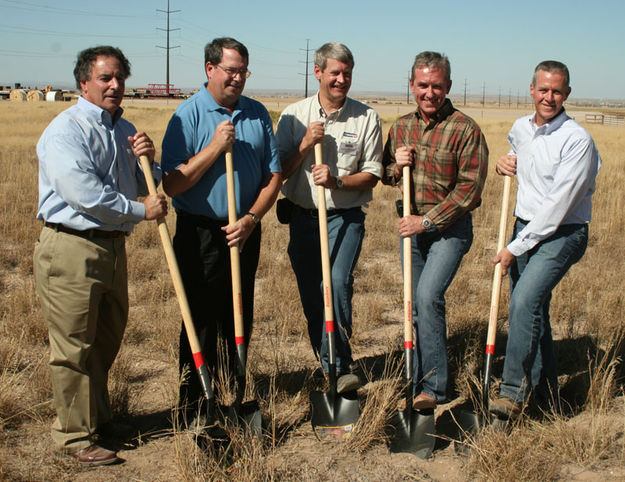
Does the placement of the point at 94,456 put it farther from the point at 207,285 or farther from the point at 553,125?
the point at 553,125

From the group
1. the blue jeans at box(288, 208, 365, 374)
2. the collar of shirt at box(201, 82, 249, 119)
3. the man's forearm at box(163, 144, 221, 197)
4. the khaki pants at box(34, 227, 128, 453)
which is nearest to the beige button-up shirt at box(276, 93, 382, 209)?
the blue jeans at box(288, 208, 365, 374)

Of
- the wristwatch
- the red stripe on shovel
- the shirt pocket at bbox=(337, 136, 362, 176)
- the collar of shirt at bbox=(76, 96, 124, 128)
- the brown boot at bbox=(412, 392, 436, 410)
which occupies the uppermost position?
the collar of shirt at bbox=(76, 96, 124, 128)

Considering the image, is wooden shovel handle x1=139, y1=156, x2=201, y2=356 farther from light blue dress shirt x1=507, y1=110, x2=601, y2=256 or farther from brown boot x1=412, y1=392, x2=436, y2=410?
light blue dress shirt x1=507, y1=110, x2=601, y2=256

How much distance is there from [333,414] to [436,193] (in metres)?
1.70

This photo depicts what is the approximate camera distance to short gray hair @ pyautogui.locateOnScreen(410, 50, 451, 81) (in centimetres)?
405

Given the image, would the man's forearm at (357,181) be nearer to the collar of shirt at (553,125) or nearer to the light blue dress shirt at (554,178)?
the light blue dress shirt at (554,178)

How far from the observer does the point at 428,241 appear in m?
4.38

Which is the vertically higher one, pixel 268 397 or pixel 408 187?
pixel 408 187

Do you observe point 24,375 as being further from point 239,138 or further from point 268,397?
point 239,138

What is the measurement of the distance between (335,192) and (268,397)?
1647mm

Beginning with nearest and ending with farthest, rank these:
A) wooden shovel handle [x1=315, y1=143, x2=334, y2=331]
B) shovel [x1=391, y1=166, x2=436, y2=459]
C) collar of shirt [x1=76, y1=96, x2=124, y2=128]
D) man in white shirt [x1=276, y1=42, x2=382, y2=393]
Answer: collar of shirt [x1=76, y1=96, x2=124, y2=128], shovel [x1=391, y1=166, x2=436, y2=459], wooden shovel handle [x1=315, y1=143, x2=334, y2=331], man in white shirt [x1=276, y1=42, x2=382, y2=393]

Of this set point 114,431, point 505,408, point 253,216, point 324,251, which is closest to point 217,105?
point 253,216

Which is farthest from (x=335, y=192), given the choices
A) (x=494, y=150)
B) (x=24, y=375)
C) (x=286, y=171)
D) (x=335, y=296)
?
(x=494, y=150)

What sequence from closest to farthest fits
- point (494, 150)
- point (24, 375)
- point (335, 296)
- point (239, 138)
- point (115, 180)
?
point (115, 180) < point (239, 138) < point (335, 296) < point (24, 375) < point (494, 150)
